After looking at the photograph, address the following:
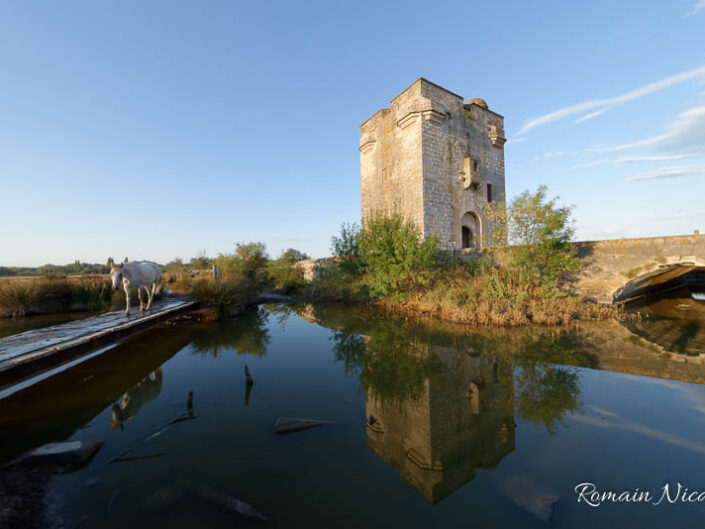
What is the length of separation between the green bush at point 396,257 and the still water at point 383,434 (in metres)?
5.52

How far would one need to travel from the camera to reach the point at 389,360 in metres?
5.60

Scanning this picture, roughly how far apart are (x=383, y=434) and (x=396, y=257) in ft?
29.4

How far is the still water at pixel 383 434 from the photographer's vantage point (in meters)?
2.12

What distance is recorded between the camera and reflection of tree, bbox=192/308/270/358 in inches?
258

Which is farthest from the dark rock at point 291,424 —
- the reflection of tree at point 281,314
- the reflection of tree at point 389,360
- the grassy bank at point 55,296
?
the grassy bank at point 55,296

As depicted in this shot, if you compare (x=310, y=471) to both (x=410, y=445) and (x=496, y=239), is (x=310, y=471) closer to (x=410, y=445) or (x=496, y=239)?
(x=410, y=445)

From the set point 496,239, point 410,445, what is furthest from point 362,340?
point 496,239

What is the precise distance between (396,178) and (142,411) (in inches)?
621

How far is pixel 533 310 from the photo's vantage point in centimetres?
852

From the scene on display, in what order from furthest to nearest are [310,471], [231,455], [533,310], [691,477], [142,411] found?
[533,310]
[142,411]
[231,455]
[310,471]
[691,477]

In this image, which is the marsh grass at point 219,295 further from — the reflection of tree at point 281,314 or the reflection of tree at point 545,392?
the reflection of tree at point 545,392

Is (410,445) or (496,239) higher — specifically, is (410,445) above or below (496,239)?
below

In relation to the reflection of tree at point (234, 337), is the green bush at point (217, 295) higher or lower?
higher

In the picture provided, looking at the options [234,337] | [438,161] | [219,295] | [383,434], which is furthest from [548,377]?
[438,161]
